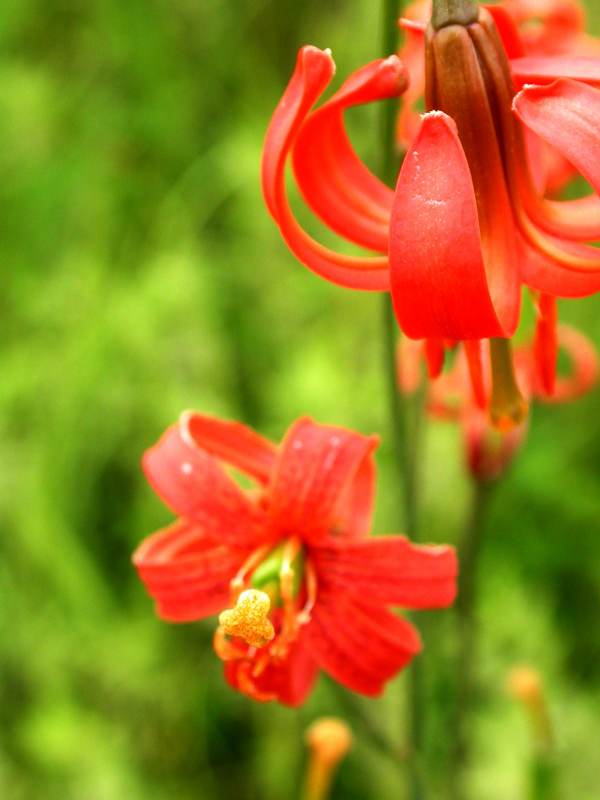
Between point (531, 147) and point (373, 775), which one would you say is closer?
point (531, 147)

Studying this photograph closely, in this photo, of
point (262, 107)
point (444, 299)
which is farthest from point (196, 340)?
point (444, 299)

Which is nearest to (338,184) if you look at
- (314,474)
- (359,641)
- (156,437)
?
(314,474)

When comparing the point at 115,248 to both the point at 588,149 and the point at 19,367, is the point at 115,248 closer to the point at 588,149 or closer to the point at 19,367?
the point at 19,367

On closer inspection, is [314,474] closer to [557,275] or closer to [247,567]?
[247,567]

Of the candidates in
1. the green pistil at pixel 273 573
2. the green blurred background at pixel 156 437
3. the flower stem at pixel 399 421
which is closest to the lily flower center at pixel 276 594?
the green pistil at pixel 273 573

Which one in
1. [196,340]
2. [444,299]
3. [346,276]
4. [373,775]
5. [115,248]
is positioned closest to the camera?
[444,299]

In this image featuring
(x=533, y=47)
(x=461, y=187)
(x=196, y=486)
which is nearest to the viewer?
(x=461, y=187)

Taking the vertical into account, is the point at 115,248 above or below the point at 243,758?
above

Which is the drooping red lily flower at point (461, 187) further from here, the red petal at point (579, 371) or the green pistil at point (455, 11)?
the red petal at point (579, 371)
